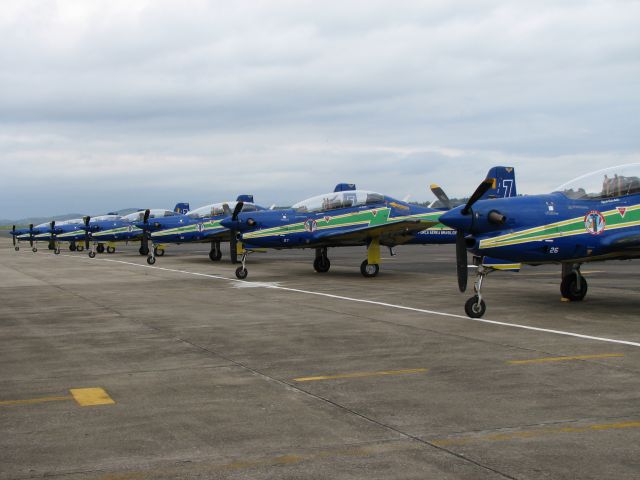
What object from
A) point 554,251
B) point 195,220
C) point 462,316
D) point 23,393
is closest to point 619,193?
point 554,251

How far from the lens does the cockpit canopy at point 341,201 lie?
22672 mm

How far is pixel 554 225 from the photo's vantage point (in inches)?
503

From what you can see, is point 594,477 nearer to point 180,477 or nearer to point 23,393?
point 180,477

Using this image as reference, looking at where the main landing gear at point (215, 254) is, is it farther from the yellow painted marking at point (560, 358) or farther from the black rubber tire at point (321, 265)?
the yellow painted marking at point (560, 358)

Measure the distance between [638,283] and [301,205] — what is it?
998 centimetres

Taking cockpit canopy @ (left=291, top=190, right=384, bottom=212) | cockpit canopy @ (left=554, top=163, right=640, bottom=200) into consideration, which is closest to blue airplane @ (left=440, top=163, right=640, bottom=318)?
cockpit canopy @ (left=554, top=163, right=640, bottom=200)

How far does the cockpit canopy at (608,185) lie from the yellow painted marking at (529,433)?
26.4ft

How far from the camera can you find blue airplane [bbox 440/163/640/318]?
41.0 ft

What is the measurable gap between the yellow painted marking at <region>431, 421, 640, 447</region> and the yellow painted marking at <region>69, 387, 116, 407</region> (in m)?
3.13

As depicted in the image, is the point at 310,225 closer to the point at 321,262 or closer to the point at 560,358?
A: the point at 321,262

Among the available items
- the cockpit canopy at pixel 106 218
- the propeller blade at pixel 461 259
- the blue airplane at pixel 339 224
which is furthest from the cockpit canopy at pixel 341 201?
the cockpit canopy at pixel 106 218

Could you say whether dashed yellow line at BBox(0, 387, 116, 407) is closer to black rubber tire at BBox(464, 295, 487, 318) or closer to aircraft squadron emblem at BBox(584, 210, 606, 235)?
black rubber tire at BBox(464, 295, 487, 318)

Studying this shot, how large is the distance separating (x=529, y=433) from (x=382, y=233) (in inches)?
650

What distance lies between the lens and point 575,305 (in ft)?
46.5
